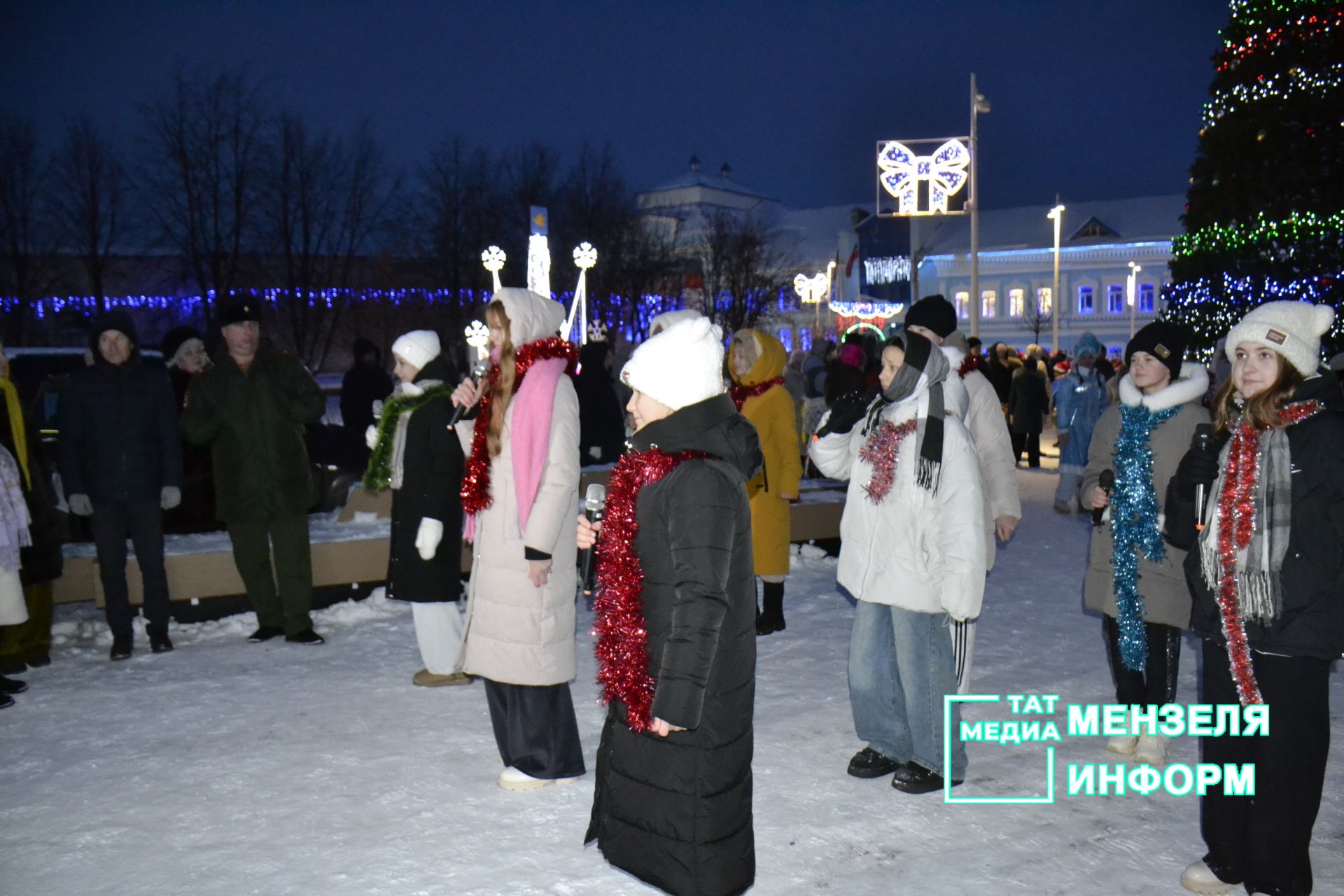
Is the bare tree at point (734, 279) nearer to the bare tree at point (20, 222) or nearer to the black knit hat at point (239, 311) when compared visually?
the bare tree at point (20, 222)

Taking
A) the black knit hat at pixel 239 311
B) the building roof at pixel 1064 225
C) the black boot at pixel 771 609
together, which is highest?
the building roof at pixel 1064 225

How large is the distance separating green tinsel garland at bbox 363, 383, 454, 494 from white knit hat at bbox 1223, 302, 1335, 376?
12.9 feet

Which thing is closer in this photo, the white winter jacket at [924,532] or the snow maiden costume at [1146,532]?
the white winter jacket at [924,532]

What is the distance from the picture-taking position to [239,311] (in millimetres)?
7164

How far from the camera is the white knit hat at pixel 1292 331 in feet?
11.6

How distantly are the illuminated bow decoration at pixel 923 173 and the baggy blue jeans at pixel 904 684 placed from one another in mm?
22321

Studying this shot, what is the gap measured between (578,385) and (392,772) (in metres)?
7.76

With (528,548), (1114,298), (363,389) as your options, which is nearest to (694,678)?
(528,548)

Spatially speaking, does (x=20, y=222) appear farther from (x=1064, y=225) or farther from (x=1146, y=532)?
(x=1064, y=225)

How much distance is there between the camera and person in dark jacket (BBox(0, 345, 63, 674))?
257 inches

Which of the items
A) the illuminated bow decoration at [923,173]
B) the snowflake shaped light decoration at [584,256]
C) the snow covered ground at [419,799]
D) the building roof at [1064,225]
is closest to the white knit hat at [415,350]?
the snow covered ground at [419,799]

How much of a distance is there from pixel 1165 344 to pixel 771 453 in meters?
3.13

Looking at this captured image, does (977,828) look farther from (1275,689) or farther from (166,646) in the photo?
(166,646)

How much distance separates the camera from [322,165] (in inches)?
1178
